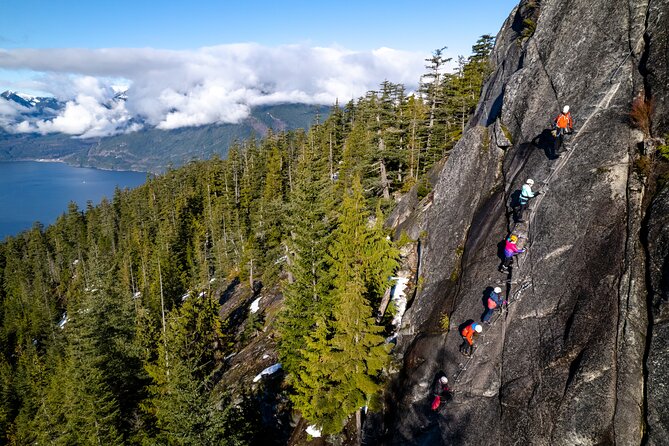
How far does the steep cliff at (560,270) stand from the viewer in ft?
33.4

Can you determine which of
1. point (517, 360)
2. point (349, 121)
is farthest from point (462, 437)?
point (349, 121)

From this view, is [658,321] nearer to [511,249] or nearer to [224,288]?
[511,249]

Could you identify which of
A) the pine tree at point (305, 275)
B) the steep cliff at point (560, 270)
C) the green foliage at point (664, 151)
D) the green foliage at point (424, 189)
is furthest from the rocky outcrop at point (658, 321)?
the green foliage at point (424, 189)

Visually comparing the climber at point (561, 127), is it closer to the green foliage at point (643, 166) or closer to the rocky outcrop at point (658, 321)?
the green foliage at point (643, 166)

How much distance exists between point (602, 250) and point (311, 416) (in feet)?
49.4

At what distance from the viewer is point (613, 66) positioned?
1366 cm

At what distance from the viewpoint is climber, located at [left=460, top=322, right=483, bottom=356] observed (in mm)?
13889

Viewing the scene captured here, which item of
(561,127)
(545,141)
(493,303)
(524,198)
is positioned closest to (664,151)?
(561,127)

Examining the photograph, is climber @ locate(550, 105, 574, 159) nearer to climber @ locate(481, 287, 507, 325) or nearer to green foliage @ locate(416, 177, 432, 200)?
climber @ locate(481, 287, 507, 325)

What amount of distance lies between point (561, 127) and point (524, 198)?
294 centimetres

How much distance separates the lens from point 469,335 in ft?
45.8

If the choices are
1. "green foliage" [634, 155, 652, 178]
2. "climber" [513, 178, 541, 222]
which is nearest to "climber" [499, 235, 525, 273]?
"climber" [513, 178, 541, 222]

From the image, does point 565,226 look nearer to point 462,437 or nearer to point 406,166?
point 462,437

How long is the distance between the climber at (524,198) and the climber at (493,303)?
3270mm
